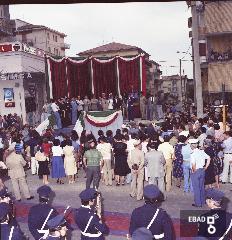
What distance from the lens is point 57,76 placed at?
22.9 metres

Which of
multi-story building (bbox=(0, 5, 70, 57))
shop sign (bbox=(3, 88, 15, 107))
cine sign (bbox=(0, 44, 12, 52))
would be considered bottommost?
shop sign (bbox=(3, 88, 15, 107))

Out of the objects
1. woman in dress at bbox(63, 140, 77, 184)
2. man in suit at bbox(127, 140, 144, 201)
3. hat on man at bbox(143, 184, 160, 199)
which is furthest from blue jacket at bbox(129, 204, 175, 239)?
woman in dress at bbox(63, 140, 77, 184)

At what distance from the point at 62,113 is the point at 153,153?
10279 millimetres

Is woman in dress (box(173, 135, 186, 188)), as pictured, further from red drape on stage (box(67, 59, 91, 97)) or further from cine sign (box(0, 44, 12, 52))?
cine sign (box(0, 44, 12, 52))

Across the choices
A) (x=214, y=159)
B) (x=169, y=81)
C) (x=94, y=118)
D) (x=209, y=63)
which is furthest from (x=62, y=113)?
(x=169, y=81)

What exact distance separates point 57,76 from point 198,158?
14.1 metres

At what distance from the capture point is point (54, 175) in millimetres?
12938

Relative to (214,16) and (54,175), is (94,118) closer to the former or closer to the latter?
(54,175)

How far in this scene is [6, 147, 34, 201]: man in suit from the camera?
11.1 metres

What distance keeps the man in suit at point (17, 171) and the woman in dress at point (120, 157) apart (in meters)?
2.48

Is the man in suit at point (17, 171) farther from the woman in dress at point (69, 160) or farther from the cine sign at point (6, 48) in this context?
the cine sign at point (6, 48)

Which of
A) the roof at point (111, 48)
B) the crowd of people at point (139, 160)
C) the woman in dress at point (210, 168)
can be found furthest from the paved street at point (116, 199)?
the roof at point (111, 48)

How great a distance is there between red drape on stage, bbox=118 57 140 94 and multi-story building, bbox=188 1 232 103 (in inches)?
291

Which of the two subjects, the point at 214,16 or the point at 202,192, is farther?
the point at 214,16
